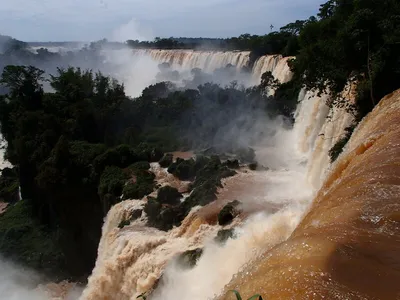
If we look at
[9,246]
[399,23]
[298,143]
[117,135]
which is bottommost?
[9,246]

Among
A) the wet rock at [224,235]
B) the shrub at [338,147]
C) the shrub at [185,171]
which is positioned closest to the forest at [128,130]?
the shrub at [185,171]

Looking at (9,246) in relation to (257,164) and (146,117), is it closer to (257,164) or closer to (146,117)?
(146,117)

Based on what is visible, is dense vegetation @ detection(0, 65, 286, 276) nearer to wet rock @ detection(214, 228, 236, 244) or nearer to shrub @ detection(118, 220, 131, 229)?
shrub @ detection(118, 220, 131, 229)

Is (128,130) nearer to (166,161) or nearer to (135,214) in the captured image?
(166,161)

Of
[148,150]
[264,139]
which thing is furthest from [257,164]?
[148,150]

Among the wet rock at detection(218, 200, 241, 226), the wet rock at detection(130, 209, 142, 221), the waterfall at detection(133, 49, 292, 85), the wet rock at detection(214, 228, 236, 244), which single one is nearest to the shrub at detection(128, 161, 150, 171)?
the wet rock at detection(130, 209, 142, 221)

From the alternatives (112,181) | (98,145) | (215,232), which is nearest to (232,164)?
(112,181)
